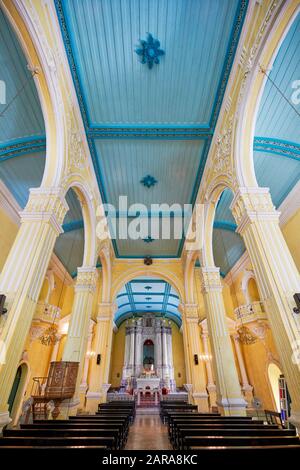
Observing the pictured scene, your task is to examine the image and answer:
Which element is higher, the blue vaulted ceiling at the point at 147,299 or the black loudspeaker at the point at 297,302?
the blue vaulted ceiling at the point at 147,299

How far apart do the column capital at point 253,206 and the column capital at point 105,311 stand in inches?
290

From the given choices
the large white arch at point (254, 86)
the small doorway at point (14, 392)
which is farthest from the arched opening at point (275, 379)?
the small doorway at point (14, 392)

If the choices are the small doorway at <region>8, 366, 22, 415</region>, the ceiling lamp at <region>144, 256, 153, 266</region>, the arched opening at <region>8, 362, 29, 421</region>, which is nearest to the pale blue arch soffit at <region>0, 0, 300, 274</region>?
the ceiling lamp at <region>144, 256, 153, 266</region>

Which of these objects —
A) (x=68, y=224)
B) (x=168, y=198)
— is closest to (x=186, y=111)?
(x=168, y=198)

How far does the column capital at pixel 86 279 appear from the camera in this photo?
647cm

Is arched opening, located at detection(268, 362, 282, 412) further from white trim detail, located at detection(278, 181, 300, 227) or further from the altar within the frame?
the altar

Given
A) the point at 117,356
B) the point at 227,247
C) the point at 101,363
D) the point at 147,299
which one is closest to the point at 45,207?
the point at 101,363

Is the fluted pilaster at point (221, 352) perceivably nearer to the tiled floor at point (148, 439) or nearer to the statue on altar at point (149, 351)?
the tiled floor at point (148, 439)

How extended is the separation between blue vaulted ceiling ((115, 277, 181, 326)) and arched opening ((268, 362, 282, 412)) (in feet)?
22.9

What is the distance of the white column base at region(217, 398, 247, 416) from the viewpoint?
16.4 feet

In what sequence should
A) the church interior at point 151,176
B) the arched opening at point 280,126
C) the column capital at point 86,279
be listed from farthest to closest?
the column capital at point 86,279 < the arched opening at point 280,126 < the church interior at point 151,176

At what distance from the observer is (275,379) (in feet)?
27.0

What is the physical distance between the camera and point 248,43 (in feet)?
13.0

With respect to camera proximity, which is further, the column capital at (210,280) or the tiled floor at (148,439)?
the column capital at (210,280)
